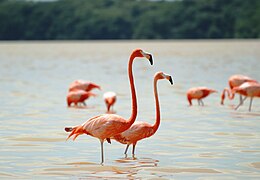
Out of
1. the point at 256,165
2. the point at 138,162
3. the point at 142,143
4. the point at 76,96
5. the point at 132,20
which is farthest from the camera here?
the point at 132,20

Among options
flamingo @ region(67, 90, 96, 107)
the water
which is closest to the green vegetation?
flamingo @ region(67, 90, 96, 107)

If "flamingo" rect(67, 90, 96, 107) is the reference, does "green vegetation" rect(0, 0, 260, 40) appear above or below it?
above

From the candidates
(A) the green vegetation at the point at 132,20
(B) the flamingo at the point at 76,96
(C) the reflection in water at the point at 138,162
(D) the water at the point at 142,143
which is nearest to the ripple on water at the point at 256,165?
(D) the water at the point at 142,143

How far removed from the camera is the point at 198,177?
296 inches

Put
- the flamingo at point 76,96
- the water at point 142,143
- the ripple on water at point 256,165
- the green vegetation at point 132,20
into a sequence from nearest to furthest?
the water at point 142,143 → the ripple on water at point 256,165 → the flamingo at point 76,96 → the green vegetation at point 132,20

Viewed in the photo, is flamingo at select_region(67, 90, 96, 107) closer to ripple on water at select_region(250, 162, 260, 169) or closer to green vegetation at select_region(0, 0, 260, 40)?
ripple on water at select_region(250, 162, 260, 169)

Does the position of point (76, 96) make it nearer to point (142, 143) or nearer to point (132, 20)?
point (142, 143)

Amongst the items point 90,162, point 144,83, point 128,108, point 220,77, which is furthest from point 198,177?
point 220,77

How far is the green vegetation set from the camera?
92000 mm

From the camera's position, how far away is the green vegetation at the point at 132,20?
9200cm

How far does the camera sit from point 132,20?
9662 cm

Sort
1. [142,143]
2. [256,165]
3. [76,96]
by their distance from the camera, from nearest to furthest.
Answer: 1. [256,165]
2. [142,143]
3. [76,96]

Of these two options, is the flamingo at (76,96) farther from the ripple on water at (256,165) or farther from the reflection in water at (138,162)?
the ripple on water at (256,165)

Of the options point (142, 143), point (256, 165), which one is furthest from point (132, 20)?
point (256, 165)
